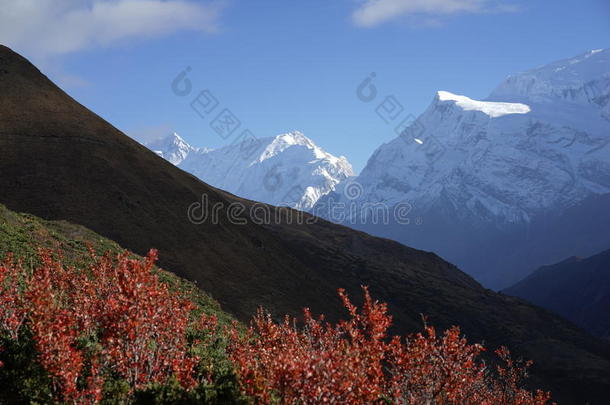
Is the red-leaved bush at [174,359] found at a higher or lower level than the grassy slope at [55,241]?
higher

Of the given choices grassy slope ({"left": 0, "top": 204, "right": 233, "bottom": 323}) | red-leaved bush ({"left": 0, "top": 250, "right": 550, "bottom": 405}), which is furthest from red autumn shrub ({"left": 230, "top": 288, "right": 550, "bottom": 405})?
grassy slope ({"left": 0, "top": 204, "right": 233, "bottom": 323})

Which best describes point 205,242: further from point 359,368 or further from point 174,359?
point 359,368

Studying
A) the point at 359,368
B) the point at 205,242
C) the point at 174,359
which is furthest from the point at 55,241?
the point at 359,368

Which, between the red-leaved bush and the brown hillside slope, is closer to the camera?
the red-leaved bush

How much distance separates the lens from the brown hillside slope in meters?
63.5

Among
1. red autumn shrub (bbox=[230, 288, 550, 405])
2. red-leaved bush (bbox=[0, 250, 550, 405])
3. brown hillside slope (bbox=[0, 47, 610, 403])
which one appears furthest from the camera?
brown hillside slope (bbox=[0, 47, 610, 403])

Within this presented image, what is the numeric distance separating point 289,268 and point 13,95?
48.4 m

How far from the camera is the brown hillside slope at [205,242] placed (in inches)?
2499

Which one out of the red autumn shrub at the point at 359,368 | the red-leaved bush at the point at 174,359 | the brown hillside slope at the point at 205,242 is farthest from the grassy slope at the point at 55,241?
the red autumn shrub at the point at 359,368

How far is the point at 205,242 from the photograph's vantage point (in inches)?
2837

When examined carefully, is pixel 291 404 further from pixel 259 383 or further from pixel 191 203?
pixel 191 203

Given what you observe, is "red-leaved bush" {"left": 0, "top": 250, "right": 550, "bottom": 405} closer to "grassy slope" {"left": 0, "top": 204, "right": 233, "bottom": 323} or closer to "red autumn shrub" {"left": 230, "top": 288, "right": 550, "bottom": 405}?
"red autumn shrub" {"left": 230, "top": 288, "right": 550, "bottom": 405}

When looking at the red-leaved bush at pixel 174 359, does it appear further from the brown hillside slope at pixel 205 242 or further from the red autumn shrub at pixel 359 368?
the brown hillside slope at pixel 205 242

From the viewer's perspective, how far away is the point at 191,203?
3140 inches
